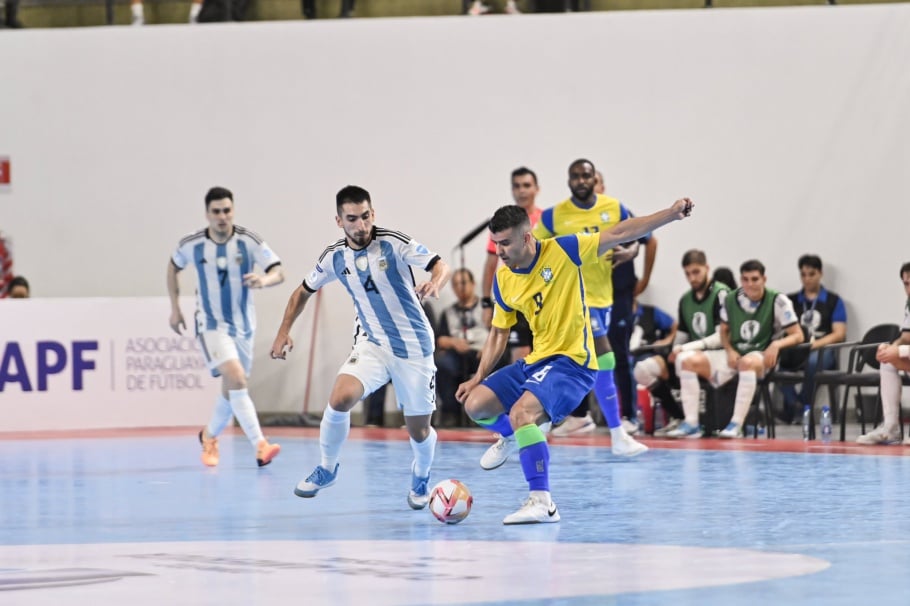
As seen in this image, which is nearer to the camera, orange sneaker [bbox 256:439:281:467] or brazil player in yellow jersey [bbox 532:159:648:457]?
orange sneaker [bbox 256:439:281:467]

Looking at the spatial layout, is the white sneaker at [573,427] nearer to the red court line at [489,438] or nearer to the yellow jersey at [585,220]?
the red court line at [489,438]

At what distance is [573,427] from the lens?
39.3 feet

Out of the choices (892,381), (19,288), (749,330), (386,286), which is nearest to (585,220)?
(749,330)

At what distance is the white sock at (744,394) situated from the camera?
37.8 ft

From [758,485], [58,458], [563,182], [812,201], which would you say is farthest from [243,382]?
[812,201]

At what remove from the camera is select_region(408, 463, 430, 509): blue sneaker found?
304 inches

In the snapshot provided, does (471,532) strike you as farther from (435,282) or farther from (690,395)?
(690,395)

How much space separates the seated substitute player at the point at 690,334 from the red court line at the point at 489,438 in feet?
1.86

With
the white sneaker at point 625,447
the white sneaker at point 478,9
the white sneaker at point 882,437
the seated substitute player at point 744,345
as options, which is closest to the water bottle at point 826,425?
the white sneaker at point 882,437

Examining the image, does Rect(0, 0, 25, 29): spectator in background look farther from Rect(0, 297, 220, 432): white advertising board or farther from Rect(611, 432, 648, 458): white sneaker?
Rect(611, 432, 648, 458): white sneaker

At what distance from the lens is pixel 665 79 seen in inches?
559

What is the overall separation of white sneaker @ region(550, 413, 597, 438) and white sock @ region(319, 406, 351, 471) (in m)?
4.44

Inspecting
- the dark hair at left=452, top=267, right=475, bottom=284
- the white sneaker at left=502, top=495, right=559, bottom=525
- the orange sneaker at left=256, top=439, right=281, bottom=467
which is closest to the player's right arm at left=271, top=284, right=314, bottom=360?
the white sneaker at left=502, top=495, right=559, bottom=525

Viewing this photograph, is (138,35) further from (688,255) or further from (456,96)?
(688,255)
